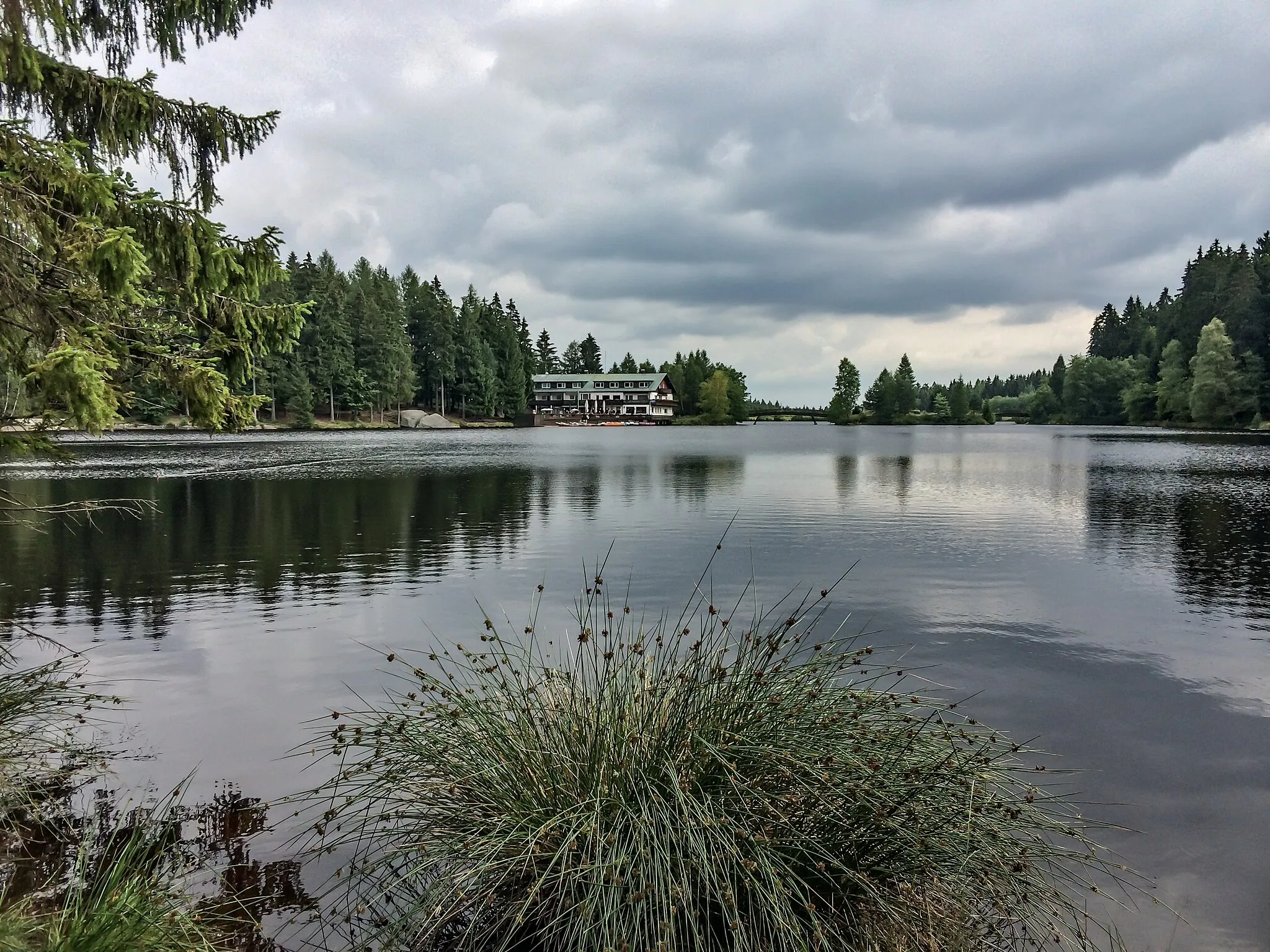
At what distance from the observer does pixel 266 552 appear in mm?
17969

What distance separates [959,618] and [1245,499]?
2065 cm

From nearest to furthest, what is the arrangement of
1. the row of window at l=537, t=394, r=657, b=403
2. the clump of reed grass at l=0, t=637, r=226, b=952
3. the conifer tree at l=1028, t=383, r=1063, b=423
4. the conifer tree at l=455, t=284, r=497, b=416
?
1. the clump of reed grass at l=0, t=637, r=226, b=952
2. the conifer tree at l=455, t=284, r=497, b=416
3. the conifer tree at l=1028, t=383, r=1063, b=423
4. the row of window at l=537, t=394, r=657, b=403

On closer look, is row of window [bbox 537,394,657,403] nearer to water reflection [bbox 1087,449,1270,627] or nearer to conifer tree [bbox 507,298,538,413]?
conifer tree [bbox 507,298,538,413]

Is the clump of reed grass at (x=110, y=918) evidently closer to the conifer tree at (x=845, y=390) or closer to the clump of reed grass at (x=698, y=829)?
the clump of reed grass at (x=698, y=829)

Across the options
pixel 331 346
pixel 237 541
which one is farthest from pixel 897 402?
pixel 237 541

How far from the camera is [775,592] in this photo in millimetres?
14109

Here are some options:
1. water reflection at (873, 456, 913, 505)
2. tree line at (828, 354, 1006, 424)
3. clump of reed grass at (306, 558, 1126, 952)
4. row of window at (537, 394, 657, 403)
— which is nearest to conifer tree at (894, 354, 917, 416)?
tree line at (828, 354, 1006, 424)

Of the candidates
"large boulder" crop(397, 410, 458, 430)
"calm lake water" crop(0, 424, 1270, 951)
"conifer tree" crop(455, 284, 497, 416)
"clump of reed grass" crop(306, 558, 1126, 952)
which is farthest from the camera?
"conifer tree" crop(455, 284, 497, 416)

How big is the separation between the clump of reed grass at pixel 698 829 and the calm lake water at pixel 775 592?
1.51 meters

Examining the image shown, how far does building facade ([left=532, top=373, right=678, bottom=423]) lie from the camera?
146 meters

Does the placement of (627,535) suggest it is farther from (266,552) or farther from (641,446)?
(641,446)

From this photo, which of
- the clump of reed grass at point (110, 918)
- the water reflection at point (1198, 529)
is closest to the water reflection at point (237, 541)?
the clump of reed grass at point (110, 918)

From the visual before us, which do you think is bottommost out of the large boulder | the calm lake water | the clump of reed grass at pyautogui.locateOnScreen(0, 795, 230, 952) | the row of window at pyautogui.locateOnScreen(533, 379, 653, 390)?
the calm lake water

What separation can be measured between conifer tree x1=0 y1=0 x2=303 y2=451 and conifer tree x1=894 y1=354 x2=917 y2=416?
476 feet
